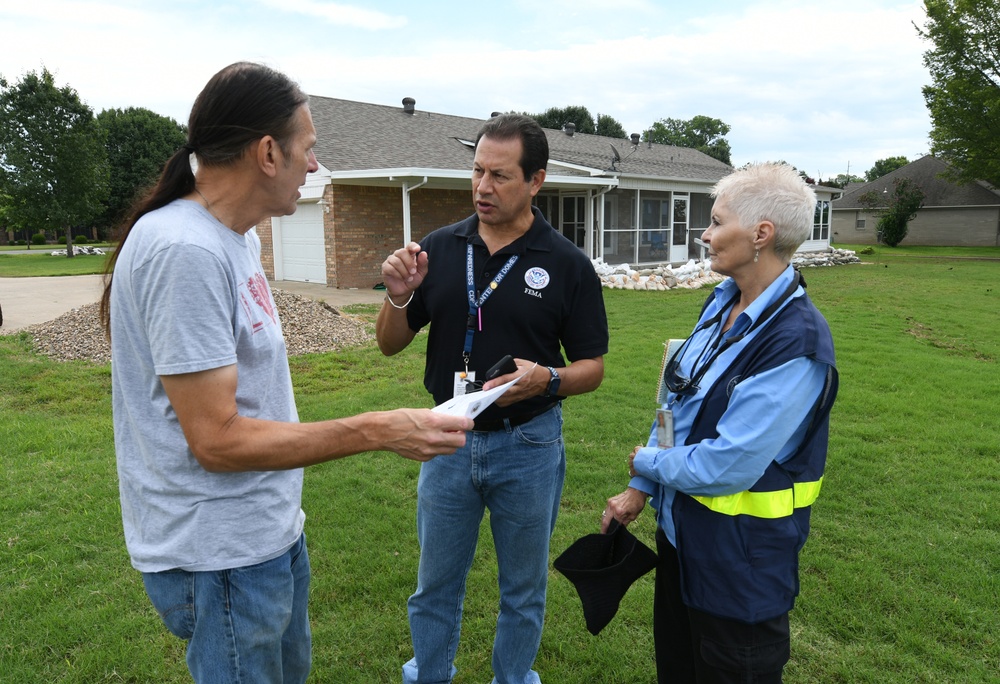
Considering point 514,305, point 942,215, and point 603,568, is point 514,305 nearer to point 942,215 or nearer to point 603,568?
point 603,568

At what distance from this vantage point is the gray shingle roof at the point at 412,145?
1916 centimetres

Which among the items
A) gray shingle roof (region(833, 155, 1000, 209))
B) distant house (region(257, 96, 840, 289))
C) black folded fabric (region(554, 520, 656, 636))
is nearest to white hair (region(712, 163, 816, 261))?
black folded fabric (region(554, 520, 656, 636))

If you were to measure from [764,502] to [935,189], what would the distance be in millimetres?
56525

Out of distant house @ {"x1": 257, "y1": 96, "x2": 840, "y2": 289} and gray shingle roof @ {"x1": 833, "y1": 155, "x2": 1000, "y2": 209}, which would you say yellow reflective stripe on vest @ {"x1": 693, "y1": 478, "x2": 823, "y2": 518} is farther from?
gray shingle roof @ {"x1": 833, "y1": 155, "x2": 1000, "y2": 209}

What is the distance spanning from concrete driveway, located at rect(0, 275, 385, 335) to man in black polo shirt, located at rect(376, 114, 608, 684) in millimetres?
10703

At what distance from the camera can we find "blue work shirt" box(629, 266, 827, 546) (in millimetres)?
1949

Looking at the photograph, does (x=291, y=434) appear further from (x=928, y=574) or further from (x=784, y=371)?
(x=928, y=574)

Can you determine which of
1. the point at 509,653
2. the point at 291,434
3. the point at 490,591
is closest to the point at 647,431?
the point at 490,591

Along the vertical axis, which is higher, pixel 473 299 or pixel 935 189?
pixel 935 189

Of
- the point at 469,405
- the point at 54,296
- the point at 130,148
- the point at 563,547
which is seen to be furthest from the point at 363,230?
the point at 130,148

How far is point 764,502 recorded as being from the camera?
2037 mm

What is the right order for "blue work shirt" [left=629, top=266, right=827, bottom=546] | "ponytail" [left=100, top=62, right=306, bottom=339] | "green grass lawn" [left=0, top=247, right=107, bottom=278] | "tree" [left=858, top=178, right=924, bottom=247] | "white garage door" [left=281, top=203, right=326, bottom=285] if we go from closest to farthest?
"ponytail" [left=100, top=62, right=306, bottom=339] < "blue work shirt" [left=629, top=266, right=827, bottom=546] < "white garage door" [left=281, top=203, right=326, bottom=285] < "green grass lawn" [left=0, top=247, right=107, bottom=278] < "tree" [left=858, top=178, right=924, bottom=247]

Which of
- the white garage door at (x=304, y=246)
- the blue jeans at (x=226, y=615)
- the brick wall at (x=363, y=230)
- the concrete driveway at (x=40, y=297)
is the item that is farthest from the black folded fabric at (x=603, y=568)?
the white garage door at (x=304, y=246)

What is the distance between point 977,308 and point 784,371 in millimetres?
15539
